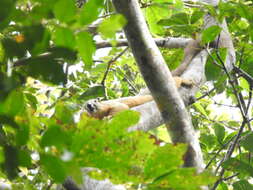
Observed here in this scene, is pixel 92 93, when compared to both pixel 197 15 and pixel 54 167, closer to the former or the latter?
pixel 197 15

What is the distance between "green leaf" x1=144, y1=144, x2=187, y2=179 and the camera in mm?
856

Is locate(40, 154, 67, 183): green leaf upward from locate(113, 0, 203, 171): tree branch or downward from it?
upward

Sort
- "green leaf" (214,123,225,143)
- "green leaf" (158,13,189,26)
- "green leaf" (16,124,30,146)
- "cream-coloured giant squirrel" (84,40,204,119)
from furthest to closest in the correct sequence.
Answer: "cream-coloured giant squirrel" (84,40,204,119)
"green leaf" (214,123,225,143)
"green leaf" (158,13,189,26)
"green leaf" (16,124,30,146)

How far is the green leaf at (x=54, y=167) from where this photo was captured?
76cm

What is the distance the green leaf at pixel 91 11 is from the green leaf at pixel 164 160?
331 mm

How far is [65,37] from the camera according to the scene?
737 millimetres

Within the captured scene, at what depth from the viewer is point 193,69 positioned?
246 cm

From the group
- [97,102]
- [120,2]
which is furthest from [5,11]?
[97,102]

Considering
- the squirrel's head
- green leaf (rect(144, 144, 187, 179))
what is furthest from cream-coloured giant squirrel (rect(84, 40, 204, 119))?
green leaf (rect(144, 144, 187, 179))

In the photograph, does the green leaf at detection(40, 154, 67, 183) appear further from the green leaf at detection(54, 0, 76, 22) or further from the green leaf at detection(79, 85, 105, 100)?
the green leaf at detection(79, 85, 105, 100)

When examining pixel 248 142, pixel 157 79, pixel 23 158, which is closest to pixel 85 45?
pixel 23 158

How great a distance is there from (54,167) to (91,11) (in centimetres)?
33

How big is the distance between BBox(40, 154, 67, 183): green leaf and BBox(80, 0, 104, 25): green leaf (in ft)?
0.92

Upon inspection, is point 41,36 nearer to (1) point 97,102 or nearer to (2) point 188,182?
(2) point 188,182
